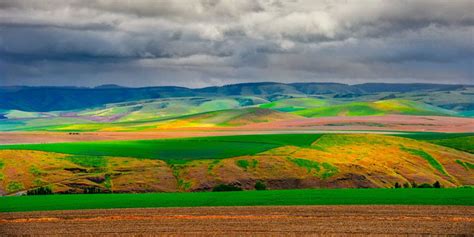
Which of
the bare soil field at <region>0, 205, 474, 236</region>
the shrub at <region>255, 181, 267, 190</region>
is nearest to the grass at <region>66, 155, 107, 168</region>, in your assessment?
the shrub at <region>255, 181, 267, 190</region>

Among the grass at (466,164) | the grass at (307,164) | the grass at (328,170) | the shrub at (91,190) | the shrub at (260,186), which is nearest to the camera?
the shrub at (91,190)

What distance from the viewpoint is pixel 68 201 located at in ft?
302

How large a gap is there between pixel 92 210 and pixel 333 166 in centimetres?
7367

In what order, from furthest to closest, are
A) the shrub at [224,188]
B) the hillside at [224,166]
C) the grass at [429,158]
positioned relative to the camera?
the grass at [429,158] < the hillside at [224,166] < the shrub at [224,188]

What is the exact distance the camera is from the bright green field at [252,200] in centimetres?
8481

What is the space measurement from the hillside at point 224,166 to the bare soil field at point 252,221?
4690 cm

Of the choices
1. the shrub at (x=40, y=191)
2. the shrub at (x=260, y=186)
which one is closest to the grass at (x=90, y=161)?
the shrub at (x=40, y=191)

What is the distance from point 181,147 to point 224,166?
3558 cm

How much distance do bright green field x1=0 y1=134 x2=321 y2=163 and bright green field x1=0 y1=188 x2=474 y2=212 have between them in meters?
48.5

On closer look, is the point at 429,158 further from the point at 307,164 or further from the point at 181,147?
the point at 181,147

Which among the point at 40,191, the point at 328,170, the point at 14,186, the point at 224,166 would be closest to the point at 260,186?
the point at 224,166

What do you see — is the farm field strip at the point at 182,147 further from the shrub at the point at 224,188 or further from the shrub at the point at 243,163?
the shrub at the point at 224,188

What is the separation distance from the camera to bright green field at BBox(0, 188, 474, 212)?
3339 inches

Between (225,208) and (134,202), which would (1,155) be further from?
(225,208)
